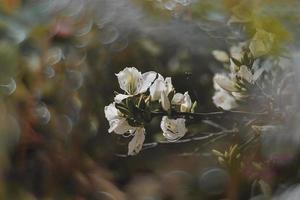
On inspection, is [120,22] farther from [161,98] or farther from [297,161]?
[297,161]

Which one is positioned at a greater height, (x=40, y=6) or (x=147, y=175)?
(x=40, y=6)

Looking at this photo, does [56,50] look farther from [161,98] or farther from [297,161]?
[297,161]

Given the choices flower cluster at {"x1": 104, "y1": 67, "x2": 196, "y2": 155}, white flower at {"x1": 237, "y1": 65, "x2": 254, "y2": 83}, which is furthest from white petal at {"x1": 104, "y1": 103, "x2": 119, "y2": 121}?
white flower at {"x1": 237, "y1": 65, "x2": 254, "y2": 83}

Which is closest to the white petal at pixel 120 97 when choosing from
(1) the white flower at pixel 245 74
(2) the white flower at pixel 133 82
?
(2) the white flower at pixel 133 82

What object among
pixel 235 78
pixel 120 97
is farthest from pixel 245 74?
pixel 120 97

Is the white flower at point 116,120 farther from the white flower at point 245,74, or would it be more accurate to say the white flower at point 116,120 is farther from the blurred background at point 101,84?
the white flower at point 245,74

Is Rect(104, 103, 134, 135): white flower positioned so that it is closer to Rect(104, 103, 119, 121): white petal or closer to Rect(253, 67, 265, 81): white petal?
Rect(104, 103, 119, 121): white petal

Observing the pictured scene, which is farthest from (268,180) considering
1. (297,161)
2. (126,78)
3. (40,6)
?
(40,6)
